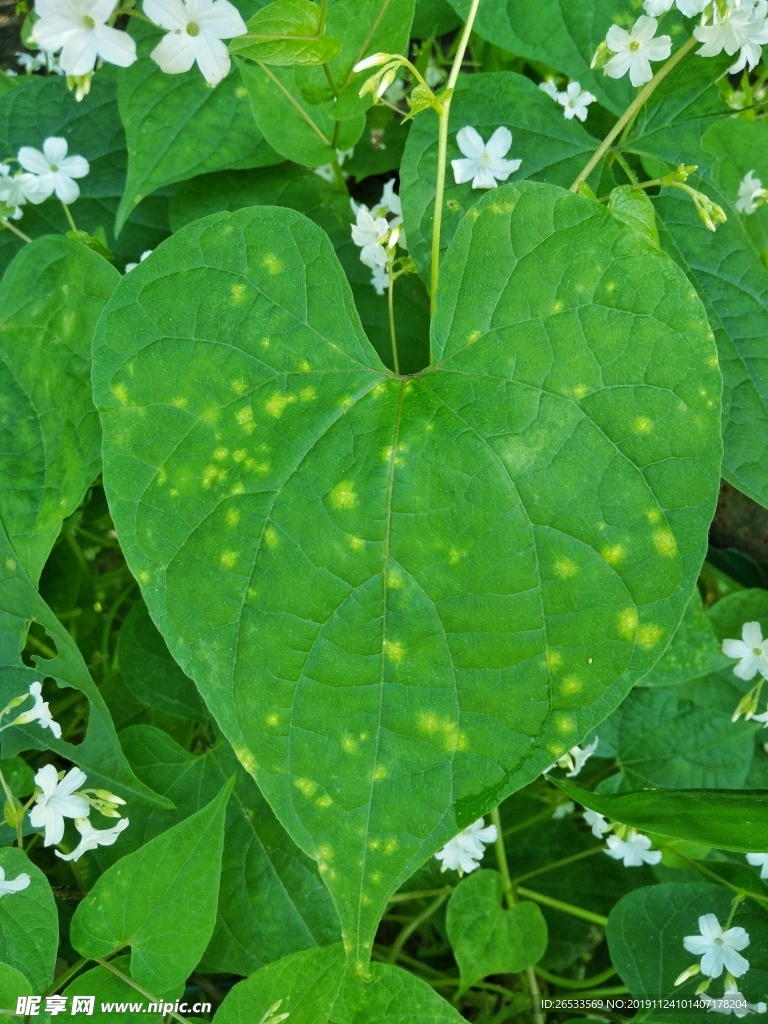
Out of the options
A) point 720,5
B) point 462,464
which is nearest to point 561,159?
point 720,5

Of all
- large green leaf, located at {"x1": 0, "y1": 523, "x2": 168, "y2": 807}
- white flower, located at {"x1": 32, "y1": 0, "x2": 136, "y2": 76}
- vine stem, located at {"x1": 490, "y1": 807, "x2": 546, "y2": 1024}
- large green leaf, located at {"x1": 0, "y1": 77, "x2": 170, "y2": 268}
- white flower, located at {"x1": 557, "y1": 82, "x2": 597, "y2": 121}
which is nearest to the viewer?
white flower, located at {"x1": 32, "y1": 0, "x2": 136, "y2": 76}

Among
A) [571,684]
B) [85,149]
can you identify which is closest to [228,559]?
[571,684]

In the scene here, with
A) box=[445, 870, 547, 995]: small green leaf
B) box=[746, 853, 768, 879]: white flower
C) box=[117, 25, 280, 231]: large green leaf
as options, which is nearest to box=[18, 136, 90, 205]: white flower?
A: box=[117, 25, 280, 231]: large green leaf

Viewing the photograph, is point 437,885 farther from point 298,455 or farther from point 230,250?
point 230,250

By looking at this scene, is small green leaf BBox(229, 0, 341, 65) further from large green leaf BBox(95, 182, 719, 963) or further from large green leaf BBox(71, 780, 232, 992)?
large green leaf BBox(71, 780, 232, 992)

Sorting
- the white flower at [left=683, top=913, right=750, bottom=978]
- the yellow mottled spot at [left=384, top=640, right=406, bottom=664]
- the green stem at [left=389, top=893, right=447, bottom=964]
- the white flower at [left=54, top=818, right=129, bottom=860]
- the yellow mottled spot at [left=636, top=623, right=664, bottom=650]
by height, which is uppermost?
the yellow mottled spot at [left=636, top=623, right=664, bottom=650]

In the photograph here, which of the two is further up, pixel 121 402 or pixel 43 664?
pixel 121 402
